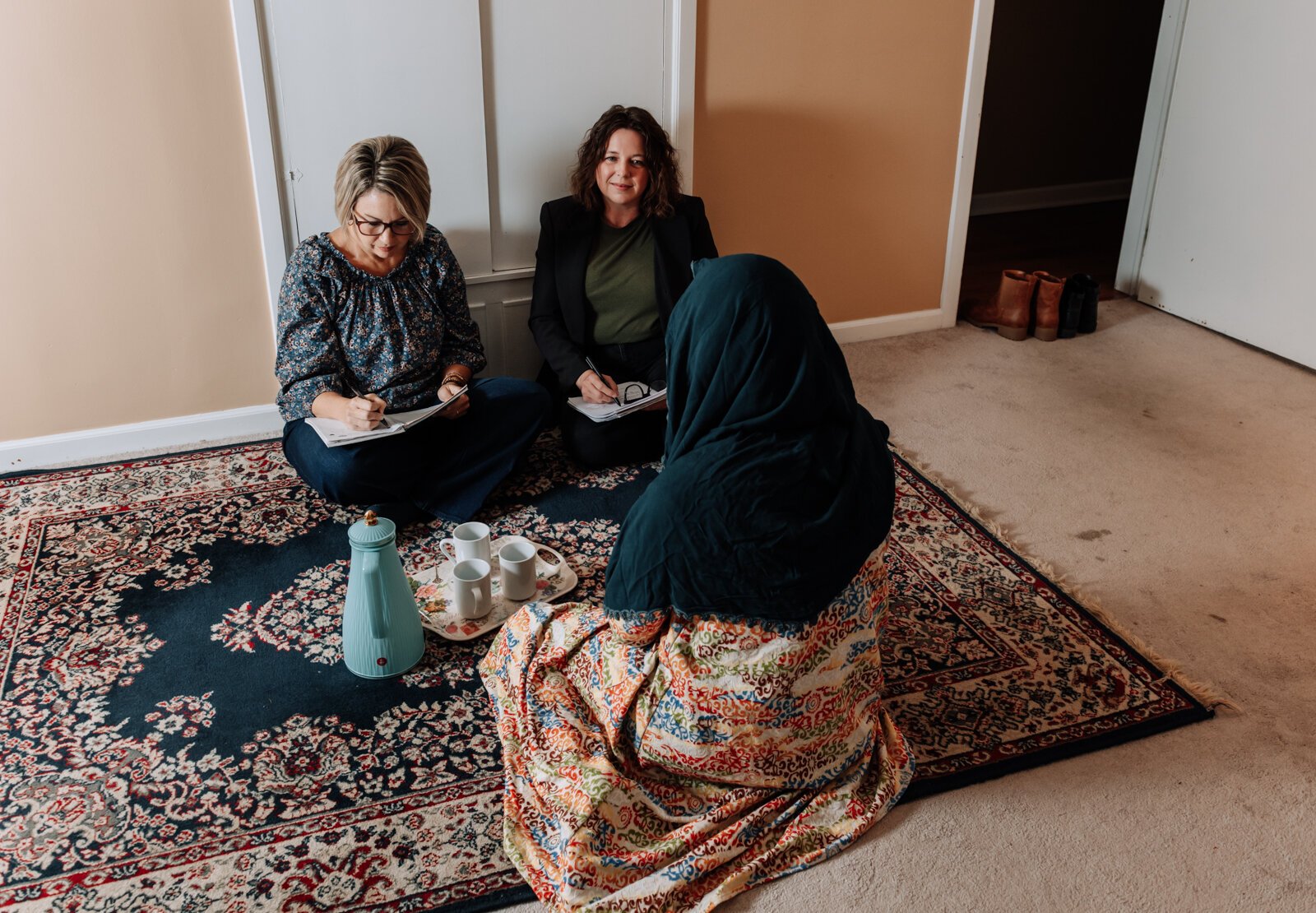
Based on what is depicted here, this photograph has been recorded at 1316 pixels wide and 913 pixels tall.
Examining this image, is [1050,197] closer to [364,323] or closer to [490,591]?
[364,323]

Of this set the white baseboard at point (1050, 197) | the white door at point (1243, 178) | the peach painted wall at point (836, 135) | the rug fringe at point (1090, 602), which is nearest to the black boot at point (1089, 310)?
the white door at point (1243, 178)

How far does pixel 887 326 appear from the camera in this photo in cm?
401

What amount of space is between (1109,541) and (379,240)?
197 cm

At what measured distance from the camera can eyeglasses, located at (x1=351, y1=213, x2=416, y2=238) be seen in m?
2.65

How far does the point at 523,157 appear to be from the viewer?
125 inches

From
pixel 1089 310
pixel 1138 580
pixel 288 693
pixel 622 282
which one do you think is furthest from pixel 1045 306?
pixel 288 693

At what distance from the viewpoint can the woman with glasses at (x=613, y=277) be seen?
3.04 m

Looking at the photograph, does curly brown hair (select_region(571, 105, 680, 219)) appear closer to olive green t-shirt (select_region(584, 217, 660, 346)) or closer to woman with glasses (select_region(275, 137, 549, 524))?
olive green t-shirt (select_region(584, 217, 660, 346))

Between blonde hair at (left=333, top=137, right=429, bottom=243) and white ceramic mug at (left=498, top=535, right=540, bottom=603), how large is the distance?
0.86 meters

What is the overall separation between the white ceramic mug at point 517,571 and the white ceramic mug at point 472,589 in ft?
0.18

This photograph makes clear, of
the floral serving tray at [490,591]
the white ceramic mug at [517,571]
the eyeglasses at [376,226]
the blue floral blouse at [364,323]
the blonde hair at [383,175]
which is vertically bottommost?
the floral serving tray at [490,591]

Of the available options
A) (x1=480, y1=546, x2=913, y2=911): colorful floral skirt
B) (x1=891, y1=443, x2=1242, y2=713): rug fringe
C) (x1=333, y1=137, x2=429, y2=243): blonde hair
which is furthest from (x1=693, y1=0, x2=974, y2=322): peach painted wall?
(x1=480, y1=546, x2=913, y2=911): colorful floral skirt

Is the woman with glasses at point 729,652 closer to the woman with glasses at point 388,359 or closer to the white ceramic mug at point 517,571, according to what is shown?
the white ceramic mug at point 517,571

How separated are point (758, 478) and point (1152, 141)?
3365mm
